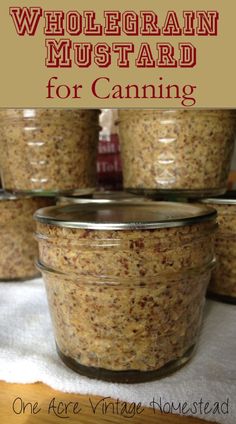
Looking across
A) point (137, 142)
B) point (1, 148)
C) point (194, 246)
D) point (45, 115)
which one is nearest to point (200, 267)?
point (194, 246)

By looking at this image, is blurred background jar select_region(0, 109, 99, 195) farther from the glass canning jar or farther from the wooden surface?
the wooden surface

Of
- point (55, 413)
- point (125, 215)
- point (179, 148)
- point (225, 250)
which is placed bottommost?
point (55, 413)

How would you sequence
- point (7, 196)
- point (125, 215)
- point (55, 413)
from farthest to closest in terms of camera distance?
1. point (7, 196)
2. point (125, 215)
3. point (55, 413)

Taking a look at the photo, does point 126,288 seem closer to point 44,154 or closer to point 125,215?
point 125,215

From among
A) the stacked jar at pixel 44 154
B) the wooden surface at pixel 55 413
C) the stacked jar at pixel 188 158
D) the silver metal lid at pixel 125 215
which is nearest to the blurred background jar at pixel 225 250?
the stacked jar at pixel 188 158

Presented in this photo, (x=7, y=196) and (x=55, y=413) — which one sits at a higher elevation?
(x=7, y=196)

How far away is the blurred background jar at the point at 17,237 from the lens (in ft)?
3.56

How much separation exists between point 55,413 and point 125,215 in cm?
31

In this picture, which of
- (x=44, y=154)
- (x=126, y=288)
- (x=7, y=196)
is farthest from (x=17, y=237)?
(x=126, y=288)

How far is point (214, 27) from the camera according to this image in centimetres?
80

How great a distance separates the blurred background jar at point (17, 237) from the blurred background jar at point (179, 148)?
0.30 meters

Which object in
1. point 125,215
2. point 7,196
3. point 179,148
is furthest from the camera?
point 7,196

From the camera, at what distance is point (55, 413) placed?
586 millimetres

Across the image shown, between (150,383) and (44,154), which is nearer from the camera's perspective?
(150,383)
